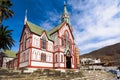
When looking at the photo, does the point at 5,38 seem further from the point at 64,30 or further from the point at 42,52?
the point at 64,30

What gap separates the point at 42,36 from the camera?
124 ft

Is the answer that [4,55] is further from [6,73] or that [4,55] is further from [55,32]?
[6,73]

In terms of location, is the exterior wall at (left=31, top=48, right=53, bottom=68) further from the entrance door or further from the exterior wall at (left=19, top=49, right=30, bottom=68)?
the entrance door

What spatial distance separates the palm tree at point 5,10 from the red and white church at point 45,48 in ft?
22.4

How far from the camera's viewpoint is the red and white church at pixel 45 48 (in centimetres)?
3409

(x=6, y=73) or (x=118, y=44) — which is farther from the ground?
(x=118, y=44)

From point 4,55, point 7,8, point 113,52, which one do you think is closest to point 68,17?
point 7,8

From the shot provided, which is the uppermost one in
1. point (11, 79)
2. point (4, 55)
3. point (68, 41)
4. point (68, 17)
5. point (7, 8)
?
point (68, 17)

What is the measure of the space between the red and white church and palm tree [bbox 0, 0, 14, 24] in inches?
269

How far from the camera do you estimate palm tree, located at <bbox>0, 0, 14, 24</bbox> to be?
29.2 metres

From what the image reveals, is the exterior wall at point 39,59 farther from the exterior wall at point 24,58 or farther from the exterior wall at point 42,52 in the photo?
the exterior wall at point 24,58

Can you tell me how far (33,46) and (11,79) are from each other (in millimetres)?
16855

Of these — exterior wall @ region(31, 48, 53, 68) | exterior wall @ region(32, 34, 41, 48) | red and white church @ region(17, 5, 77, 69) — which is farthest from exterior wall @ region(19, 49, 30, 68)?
exterior wall @ region(32, 34, 41, 48)

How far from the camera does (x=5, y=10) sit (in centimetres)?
3006
